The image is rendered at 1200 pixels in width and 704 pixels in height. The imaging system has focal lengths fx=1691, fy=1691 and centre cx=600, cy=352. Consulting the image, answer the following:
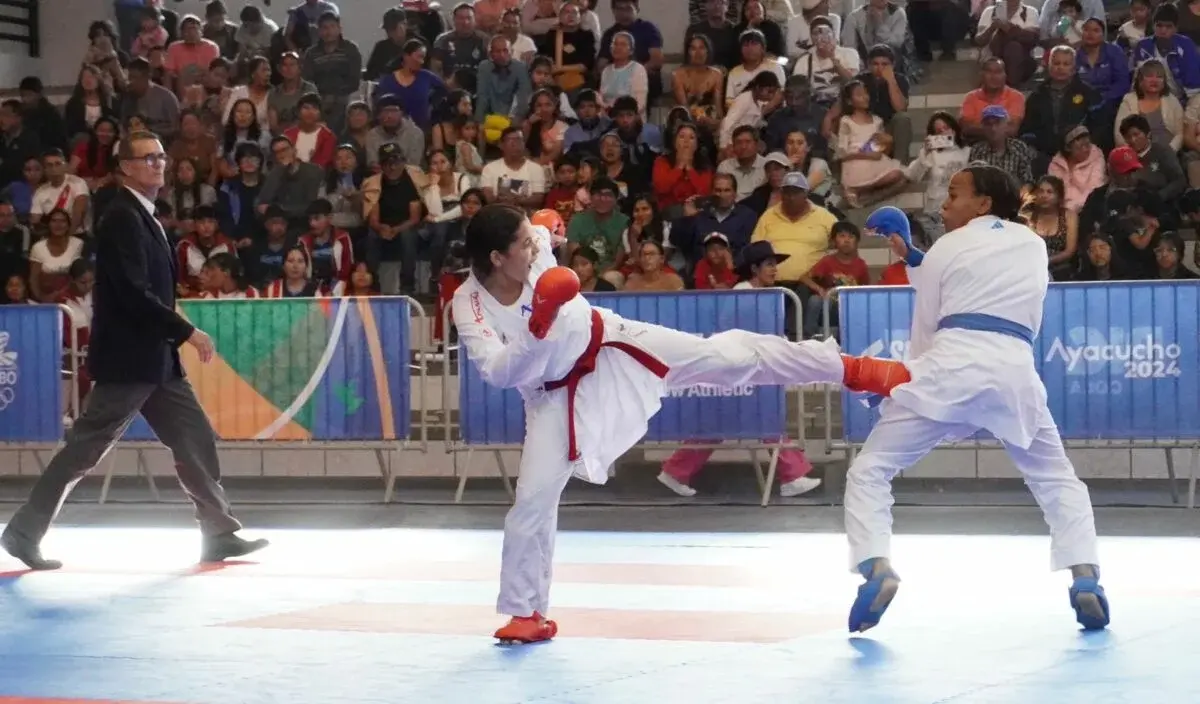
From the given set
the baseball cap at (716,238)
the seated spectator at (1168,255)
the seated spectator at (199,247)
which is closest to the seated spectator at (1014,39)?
the seated spectator at (1168,255)

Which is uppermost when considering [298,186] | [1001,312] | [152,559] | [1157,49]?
[1157,49]

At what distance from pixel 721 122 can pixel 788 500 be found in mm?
4561

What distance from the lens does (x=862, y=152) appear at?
43.5ft

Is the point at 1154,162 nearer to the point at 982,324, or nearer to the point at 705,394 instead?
the point at 705,394

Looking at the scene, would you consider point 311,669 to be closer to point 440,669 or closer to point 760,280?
point 440,669

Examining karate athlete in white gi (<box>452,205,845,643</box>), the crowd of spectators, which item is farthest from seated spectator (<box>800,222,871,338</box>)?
karate athlete in white gi (<box>452,205,845,643</box>)

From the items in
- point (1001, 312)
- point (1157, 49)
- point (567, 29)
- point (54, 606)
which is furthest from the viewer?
point (567, 29)

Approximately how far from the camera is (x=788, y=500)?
34.0ft

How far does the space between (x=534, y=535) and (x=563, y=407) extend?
431mm

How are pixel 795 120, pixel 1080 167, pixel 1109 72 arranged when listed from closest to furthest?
1. pixel 1080 167
2. pixel 1109 72
3. pixel 795 120

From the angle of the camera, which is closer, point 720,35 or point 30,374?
point 30,374

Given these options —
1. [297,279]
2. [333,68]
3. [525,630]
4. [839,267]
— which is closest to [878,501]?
[525,630]

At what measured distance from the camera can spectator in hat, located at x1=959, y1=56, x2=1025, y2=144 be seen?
516 inches

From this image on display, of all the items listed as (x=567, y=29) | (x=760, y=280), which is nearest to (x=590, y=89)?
(x=567, y=29)
